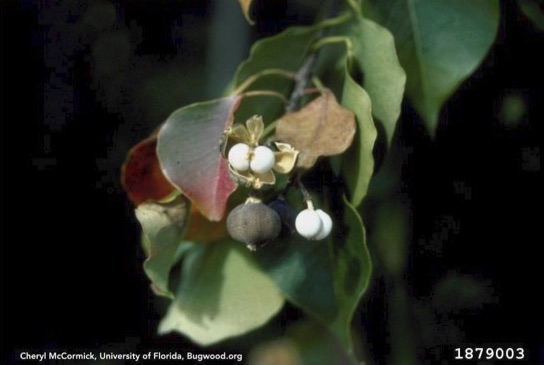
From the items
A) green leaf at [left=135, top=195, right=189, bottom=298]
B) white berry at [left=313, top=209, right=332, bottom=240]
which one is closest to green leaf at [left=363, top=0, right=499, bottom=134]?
white berry at [left=313, top=209, right=332, bottom=240]

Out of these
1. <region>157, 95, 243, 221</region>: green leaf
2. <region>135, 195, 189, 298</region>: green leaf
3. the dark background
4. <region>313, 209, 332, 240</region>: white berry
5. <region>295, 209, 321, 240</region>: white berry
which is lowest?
the dark background

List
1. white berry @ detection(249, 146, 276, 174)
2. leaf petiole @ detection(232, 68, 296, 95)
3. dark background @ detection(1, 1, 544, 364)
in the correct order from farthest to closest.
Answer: dark background @ detection(1, 1, 544, 364)
leaf petiole @ detection(232, 68, 296, 95)
white berry @ detection(249, 146, 276, 174)

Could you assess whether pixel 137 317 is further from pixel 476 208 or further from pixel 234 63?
pixel 476 208

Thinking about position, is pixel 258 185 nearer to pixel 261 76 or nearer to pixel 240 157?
pixel 240 157

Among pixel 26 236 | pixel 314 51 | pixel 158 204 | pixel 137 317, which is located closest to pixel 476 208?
pixel 314 51

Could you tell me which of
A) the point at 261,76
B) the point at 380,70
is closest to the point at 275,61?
the point at 261,76

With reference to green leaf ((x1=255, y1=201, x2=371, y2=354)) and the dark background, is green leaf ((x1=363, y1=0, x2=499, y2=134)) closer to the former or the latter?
green leaf ((x1=255, y1=201, x2=371, y2=354))

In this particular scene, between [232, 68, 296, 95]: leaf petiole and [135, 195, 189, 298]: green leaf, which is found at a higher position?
[232, 68, 296, 95]: leaf petiole

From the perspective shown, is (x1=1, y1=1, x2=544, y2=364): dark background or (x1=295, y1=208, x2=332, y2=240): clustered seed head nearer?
(x1=295, y1=208, x2=332, y2=240): clustered seed head
